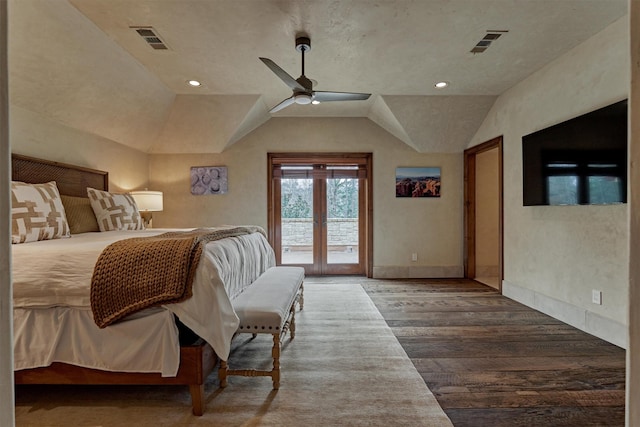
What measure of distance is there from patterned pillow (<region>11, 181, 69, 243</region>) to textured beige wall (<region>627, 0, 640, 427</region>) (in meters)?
2.98

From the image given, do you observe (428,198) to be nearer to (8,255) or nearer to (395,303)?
(395,303)

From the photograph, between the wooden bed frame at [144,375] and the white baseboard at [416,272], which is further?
the white baseboard at [416,272]

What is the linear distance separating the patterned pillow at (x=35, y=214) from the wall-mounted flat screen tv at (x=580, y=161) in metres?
4.36

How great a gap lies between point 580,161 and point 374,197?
8.57 ft

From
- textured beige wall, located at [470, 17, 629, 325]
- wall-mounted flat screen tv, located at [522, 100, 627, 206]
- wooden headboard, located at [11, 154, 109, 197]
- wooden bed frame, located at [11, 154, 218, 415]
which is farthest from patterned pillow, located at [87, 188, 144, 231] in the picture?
wall-mounted flat screen tv, located at [522, 100, 627, 206]

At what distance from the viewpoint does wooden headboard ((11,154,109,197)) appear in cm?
260

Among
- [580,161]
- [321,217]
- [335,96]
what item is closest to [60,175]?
[335,96]

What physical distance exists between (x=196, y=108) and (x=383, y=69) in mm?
2556

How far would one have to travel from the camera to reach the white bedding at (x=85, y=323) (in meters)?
1.56

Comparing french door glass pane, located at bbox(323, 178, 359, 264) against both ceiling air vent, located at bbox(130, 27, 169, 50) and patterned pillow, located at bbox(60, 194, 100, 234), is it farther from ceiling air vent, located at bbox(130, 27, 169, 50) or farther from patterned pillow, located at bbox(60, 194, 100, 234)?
patterned pillow, located at bbox(60, 194, 100, 234)

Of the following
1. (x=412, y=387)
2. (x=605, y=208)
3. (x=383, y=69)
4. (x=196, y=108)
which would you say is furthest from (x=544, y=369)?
(x=196, y=108)

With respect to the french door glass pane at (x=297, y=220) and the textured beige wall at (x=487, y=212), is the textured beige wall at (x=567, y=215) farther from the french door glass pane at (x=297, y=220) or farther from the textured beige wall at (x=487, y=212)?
the french door glass pane at (x=297, y=220)

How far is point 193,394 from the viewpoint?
1589mm

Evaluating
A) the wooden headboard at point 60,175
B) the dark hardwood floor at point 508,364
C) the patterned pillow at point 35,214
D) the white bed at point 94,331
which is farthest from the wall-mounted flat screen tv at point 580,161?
the wooden headboard at point 60,175
